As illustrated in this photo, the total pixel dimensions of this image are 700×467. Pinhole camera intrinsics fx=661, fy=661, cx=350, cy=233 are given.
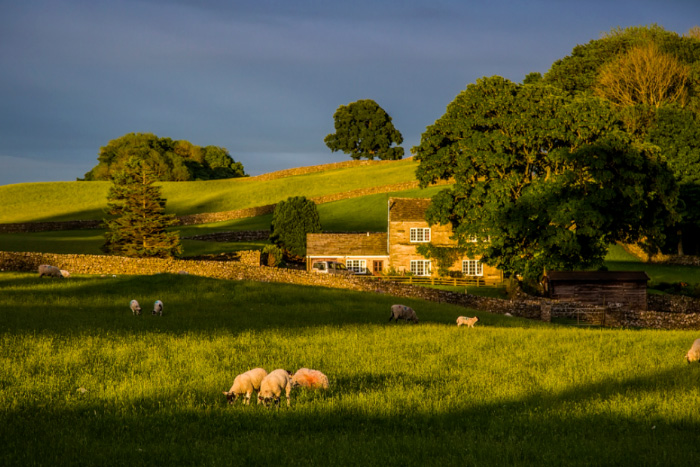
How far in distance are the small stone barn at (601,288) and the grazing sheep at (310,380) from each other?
41.2m

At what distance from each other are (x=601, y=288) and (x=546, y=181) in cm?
1086

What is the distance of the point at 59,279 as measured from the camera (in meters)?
46.0

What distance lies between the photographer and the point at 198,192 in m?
140

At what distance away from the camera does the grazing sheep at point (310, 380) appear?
15.0 meters

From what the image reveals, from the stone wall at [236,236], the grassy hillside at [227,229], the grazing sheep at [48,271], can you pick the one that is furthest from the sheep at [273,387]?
the stone wall at [236,236]

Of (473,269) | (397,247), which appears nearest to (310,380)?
(473,269)

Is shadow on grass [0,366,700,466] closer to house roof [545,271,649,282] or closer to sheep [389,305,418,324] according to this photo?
sheep [389,305,418,324]

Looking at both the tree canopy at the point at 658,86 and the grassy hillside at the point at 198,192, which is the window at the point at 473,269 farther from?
the grassy hillside at the point at 198,192

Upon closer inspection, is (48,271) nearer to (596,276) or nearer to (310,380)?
(310,380)

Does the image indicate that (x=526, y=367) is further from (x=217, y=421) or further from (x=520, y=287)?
(x=520, y=287)

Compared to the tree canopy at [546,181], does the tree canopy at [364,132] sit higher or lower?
higher

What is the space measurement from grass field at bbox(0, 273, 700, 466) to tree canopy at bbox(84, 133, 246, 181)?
132762 millimetres

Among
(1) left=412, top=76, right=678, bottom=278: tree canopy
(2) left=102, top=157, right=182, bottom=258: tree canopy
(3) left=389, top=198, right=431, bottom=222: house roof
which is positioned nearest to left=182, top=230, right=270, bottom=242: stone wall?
(2) left=102, top=157, right=182, bottom=258: tree canopy

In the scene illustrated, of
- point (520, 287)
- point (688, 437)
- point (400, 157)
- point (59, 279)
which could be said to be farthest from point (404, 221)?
point (400, 157)
